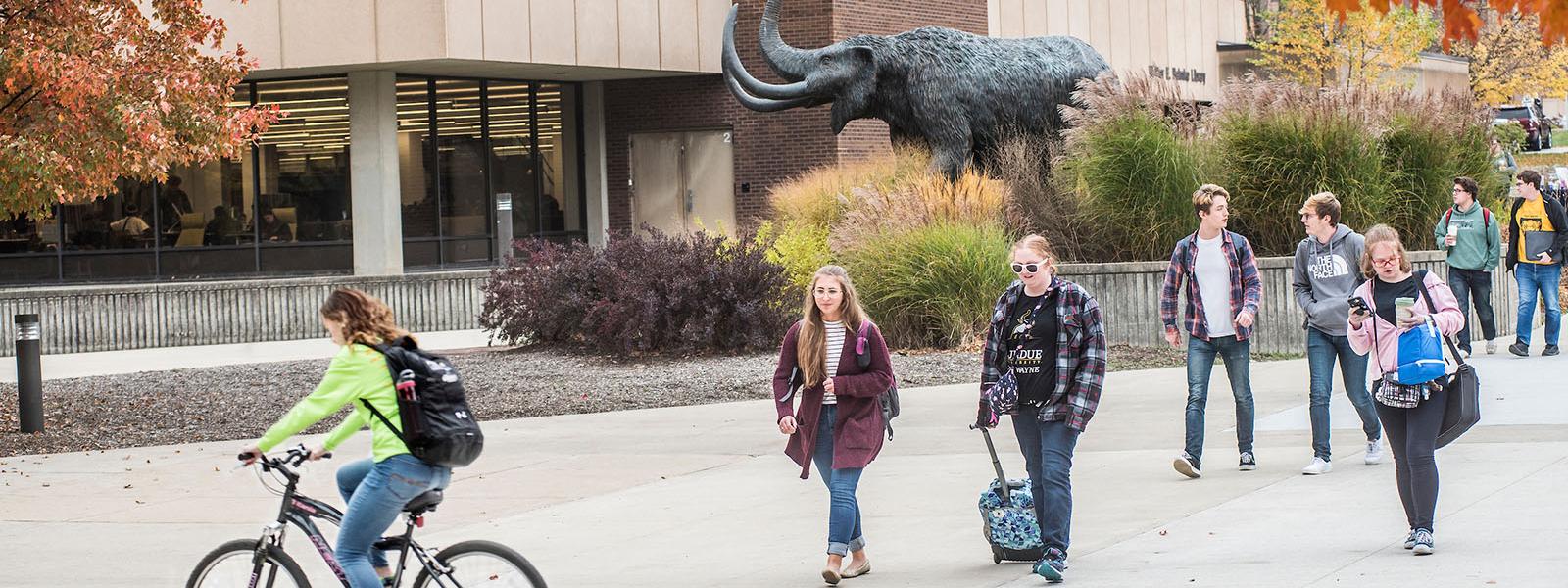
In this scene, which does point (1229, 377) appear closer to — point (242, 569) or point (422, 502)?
point (422, 502)

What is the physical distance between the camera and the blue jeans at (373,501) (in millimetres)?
5824

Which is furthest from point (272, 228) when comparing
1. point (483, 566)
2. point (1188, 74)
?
point (483, 566)

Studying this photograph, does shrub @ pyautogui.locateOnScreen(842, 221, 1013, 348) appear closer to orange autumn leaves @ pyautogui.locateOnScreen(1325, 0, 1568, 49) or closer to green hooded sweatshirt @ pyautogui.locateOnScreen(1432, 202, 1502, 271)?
green hooded sweatshirt @ pyautogui.locateOnScreen(1432, 202, 1502, 271)

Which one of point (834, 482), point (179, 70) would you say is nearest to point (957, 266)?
point (179, 70)

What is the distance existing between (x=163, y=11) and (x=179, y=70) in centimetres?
69

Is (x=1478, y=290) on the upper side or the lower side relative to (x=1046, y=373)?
upper

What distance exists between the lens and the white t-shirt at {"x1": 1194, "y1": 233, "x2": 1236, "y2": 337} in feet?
32.7

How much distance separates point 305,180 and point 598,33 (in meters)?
4.57

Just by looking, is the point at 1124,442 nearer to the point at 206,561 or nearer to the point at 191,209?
the point at 206,561

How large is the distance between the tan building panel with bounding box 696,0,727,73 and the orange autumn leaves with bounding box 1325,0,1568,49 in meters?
23.9

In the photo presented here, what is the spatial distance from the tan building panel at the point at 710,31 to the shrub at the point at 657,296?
405 inches

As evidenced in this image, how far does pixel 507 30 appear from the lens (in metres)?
25.2

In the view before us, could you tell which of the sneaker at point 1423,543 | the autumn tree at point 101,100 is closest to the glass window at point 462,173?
the autumn tree at point 101,100

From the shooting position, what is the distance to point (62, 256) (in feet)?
79.9
